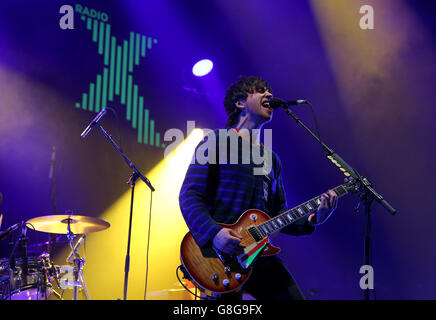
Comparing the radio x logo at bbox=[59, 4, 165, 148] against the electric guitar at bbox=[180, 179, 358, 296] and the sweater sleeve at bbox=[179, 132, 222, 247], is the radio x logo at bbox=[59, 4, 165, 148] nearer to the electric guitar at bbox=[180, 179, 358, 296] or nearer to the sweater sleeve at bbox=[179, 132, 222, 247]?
the sweater sleeve at bbox=[179, 132, 222, 247]

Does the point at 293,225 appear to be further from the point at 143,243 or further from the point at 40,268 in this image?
the point at 143,243

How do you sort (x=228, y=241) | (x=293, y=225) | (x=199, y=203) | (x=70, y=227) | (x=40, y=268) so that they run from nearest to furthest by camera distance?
(x=228, y=241) → (x=199, y=203) → (x=293, y=225) → (x=40, y=268) → (x=70, y=227)

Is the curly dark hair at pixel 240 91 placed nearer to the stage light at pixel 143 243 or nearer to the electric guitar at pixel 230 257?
the electric guitar at pixel 230 257

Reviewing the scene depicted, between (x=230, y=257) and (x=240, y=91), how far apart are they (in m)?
1.43

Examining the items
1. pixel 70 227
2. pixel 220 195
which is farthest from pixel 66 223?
pixel 220 195

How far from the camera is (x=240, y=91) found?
3.39 meters

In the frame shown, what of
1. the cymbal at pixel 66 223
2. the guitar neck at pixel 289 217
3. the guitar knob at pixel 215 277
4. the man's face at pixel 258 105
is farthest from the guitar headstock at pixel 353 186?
the cymbal at pixel 66 223

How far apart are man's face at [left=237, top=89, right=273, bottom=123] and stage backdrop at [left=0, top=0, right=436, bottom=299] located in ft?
10.1

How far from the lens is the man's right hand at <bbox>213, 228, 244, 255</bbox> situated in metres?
2.45

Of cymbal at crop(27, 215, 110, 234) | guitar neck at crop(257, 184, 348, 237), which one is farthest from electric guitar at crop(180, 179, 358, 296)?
cymbal at crop(27, 215, 110, 234)

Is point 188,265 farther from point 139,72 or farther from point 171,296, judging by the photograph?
point 139,72

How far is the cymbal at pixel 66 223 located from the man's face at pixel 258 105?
2.28m

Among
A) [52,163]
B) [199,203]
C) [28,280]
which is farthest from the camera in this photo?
[52,163]

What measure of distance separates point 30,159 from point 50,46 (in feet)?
5.18
